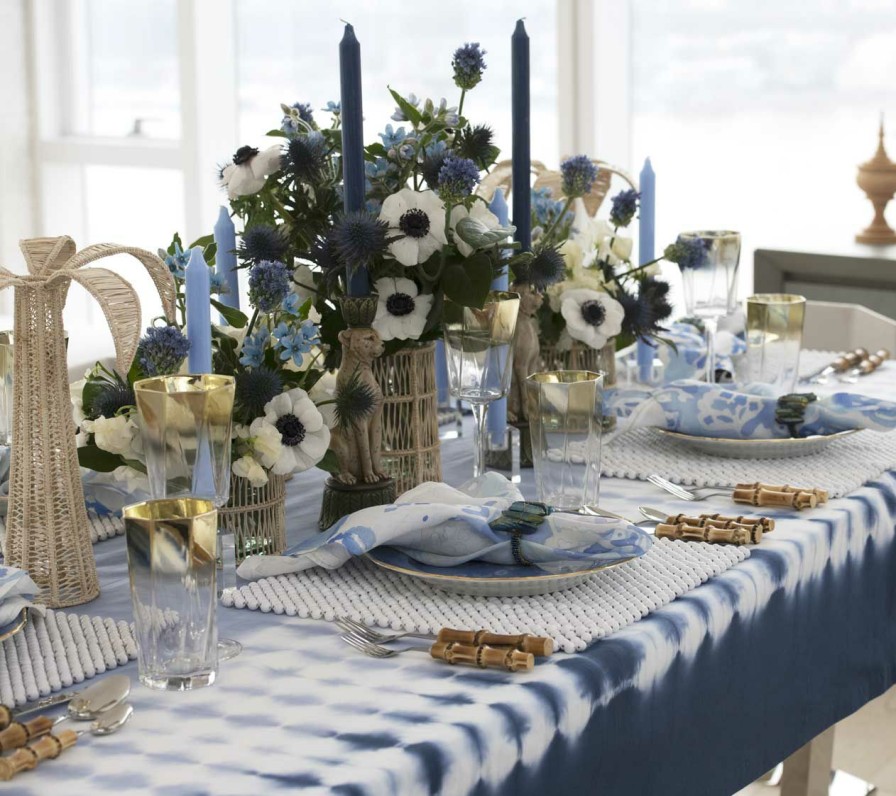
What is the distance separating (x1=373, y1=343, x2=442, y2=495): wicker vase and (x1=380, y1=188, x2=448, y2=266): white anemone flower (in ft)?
0.35

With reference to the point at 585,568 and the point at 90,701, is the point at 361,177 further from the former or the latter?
the point at 90,701

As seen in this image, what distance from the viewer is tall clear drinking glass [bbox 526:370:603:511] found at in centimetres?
116

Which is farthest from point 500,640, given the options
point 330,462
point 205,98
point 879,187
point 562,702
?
point 205,98

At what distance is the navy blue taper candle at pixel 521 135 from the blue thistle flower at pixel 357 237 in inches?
10.7

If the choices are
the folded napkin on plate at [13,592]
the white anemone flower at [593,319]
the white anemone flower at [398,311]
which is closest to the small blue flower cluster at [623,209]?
the white anemone flower at [593,319]

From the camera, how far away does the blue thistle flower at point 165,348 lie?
1.05 meters

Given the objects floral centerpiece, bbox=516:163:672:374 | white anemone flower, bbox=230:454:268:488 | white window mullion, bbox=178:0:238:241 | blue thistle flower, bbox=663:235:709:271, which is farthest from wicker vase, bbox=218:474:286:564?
white window mullion, bbox=178:0:238:241

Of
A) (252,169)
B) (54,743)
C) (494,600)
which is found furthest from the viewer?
(252,169)

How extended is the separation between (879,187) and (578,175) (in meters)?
1.90

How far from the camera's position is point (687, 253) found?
5.17ft

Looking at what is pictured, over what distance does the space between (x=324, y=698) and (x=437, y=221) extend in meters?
0.51

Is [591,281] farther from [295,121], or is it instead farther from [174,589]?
[174,589]

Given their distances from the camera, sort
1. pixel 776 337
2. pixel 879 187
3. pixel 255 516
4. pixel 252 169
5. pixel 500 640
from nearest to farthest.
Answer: pixel 500 640
pixel 255 516
pixel 252 169
pixel 776 337
pixel 879 187

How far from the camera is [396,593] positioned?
1.05m
